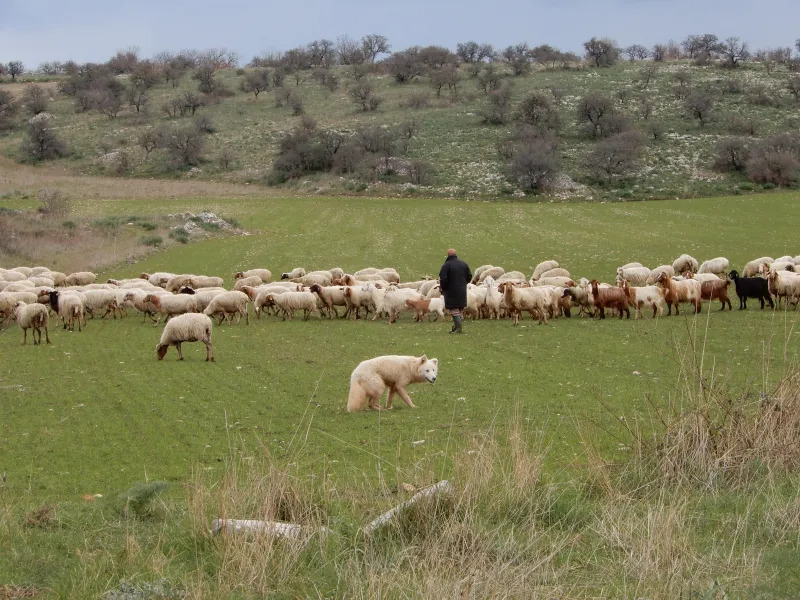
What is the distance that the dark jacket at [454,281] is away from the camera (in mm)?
21969

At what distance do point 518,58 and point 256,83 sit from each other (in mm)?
31456

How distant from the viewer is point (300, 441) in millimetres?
11422

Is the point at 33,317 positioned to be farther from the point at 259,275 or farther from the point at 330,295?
the point at 259,275

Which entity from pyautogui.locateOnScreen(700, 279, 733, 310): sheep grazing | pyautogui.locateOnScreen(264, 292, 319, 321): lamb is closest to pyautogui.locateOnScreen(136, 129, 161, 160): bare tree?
pyautogui.locateOnScreen(264, 292, 319, 321): lamb

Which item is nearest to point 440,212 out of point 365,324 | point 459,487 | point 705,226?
point 705,226

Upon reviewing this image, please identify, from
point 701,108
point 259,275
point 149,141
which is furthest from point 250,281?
point 701,108

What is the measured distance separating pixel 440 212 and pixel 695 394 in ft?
161

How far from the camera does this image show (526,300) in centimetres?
2353

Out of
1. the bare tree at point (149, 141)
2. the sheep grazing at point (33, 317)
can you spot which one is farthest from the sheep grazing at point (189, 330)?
the bare tree at point (149, 141)

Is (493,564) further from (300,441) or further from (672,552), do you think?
(300,441)

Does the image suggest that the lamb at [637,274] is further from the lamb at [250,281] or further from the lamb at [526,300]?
the lamb at [250,281]

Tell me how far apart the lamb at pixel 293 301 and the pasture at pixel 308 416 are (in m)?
0.55

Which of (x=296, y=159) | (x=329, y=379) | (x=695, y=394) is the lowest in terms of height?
(x=329, y=379)

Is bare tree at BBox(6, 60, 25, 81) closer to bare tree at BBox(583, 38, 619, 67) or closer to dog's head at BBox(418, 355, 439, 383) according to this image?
bare tree at BBox(583, 38, 619, 67)
